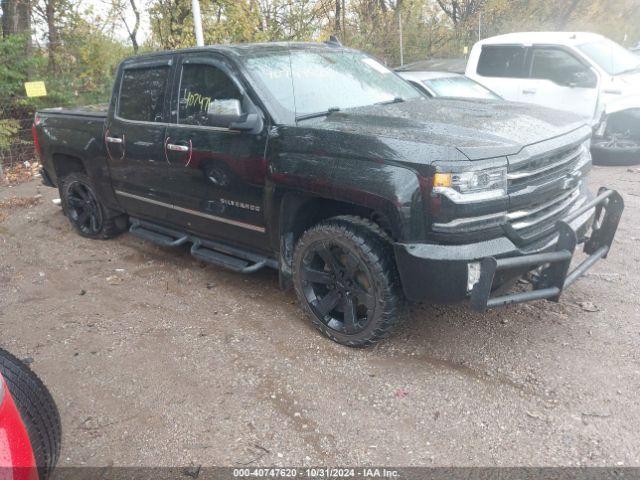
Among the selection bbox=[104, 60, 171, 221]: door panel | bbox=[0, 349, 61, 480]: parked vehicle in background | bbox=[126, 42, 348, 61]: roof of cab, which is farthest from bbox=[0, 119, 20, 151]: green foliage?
bbox=[0, 349, 61, 480]: parked vehicle in background

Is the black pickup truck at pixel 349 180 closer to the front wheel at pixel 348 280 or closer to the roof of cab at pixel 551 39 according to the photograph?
the front wheel at pixel 348 280

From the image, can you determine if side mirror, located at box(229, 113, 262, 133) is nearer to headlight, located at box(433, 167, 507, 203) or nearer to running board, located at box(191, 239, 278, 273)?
running board, located at box(191, 239, 278, 273)

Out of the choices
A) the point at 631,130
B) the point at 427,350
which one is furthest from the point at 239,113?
the point at 631,130

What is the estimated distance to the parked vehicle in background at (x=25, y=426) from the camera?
175 cm

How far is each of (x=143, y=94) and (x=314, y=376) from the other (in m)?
2.86

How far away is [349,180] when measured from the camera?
10.2 ft

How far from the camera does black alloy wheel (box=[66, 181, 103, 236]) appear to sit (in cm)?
574

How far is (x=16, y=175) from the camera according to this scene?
29.7ft

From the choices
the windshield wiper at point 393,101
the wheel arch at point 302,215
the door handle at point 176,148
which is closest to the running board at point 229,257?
the wheel arch at point 302,215

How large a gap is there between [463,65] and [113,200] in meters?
6.98

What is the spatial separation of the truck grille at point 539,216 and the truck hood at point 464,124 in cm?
38

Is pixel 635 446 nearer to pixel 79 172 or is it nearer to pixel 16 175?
pixel 79 172

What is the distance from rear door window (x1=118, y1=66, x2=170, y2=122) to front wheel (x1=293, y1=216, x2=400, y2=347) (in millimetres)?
1863

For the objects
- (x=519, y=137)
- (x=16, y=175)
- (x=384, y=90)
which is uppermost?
(x=384, y=90)
